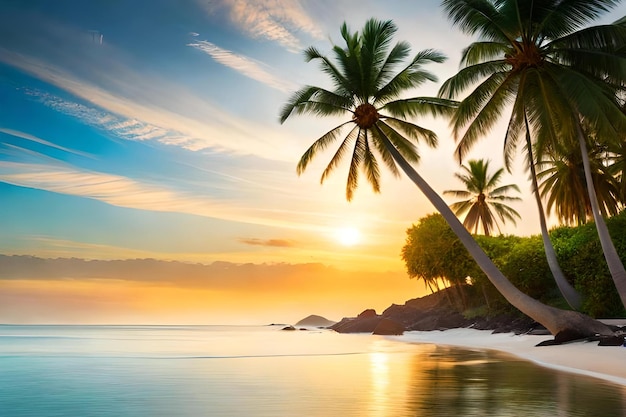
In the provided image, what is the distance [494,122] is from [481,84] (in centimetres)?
158

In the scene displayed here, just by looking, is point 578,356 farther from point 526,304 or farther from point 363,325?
point 363,325

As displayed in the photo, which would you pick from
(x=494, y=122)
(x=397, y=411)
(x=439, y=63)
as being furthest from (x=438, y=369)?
(x=439, y=63)

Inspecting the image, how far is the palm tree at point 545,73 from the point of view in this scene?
66.3 ft

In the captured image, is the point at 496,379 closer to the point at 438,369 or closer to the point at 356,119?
the point at 438,369

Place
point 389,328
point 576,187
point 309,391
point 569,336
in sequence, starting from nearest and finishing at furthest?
point 309,391, point 569,336, point 576,187, point 389,328

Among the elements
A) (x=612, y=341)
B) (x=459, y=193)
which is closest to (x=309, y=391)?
(x=612, y=341)

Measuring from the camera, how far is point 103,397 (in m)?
10.5

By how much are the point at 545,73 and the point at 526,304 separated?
827cm

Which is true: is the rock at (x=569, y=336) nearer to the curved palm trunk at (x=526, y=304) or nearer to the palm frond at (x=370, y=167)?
the curved palm trunk at (x=526, y=304)

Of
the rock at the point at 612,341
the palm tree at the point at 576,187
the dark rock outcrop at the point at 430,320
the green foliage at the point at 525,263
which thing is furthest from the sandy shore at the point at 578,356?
the palm tree at the point at 576,187

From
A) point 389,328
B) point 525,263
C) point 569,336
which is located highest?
point 525,263

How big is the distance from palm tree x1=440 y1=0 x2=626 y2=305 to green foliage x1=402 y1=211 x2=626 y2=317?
6.09 meters

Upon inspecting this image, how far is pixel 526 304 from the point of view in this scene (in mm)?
21156

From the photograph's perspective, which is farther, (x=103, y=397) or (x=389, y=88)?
(x=389, y=88)
